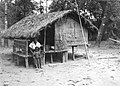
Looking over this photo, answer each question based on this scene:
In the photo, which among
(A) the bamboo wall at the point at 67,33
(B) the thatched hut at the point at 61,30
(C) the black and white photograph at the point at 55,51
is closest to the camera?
(C) the black and white photograph at the point at 55,51

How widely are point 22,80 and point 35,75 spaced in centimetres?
105

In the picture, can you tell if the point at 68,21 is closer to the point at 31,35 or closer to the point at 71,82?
the point at 31,35

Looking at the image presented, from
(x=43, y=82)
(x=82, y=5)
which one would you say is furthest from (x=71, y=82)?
(x=82, y=5)

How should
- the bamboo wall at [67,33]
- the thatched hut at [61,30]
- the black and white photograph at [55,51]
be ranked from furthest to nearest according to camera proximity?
the bamboo wall at [67,33] < the thatched hut at [61,30] < the black and white photograph at [55,51]

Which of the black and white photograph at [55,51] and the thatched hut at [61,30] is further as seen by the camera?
the thatched hut at [61,30]

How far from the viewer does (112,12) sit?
21266 mm

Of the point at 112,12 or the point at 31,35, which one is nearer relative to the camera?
the point at 31,35

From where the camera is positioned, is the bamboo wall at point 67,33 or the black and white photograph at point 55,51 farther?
the bamboo wall at point 67,33

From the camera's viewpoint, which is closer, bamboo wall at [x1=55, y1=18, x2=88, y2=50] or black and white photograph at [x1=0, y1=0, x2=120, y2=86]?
black and white photograph at [x1=0, y1=0, x2=120, y2=86]

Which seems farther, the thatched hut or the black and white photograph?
the thatched hut

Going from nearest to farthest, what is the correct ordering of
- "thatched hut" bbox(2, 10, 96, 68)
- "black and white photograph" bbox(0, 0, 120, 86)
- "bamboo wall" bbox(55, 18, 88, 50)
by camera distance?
"black and white photograph" bbox(0, 0, 120, 86) → "thatched hut" bbox(2, 10, 96, 68) → "bamboo wall" bbox(55, 18, 88, 50)

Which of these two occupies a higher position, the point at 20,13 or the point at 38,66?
the point at 20,13

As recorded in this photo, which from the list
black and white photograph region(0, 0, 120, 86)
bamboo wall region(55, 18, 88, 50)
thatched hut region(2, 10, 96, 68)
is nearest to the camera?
black and white photograph region(0, 0, 120, 86)

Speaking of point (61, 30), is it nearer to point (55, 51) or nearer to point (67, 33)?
point (67, 33)
